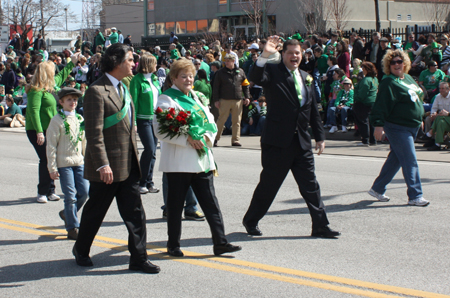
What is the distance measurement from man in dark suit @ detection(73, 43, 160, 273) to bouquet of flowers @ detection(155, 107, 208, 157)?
277mm

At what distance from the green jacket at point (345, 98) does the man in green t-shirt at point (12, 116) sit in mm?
11164

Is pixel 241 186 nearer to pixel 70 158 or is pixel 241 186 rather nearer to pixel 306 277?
pixel 70 158

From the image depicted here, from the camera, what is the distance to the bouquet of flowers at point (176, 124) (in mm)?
5332

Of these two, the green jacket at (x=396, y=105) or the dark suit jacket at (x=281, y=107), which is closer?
the dark suit jacket at (x=281, y=107)

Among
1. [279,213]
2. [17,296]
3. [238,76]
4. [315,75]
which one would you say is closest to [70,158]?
[17,296]

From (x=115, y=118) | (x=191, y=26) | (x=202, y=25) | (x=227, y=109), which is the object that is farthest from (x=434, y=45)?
(x=191, y=26)

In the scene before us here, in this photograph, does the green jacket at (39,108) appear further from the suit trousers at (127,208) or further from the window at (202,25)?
the window at (202,25)

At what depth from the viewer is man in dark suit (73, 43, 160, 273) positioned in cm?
497

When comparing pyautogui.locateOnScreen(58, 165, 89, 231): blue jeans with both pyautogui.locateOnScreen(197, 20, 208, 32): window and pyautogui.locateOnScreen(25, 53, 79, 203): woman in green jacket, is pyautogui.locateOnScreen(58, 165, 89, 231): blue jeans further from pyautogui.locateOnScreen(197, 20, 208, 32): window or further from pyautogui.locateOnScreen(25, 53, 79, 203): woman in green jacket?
pyautogui.locateOnScreen(197, 20, 208, 32): window

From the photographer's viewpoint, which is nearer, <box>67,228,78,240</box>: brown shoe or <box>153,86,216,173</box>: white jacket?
<box>153,86,216,173</box>: white jacket

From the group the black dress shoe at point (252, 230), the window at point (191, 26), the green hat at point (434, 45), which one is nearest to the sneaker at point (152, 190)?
the black dress shoe at point (252, 230)

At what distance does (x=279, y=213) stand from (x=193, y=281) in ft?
8.43

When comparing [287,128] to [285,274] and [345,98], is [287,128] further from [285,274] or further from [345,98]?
[345,98]

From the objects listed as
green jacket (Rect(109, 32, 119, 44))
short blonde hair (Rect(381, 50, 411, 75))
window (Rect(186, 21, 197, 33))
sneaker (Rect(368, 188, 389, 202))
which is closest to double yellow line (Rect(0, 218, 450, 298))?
sneaker (Rect(368, 188, 389, 202))
